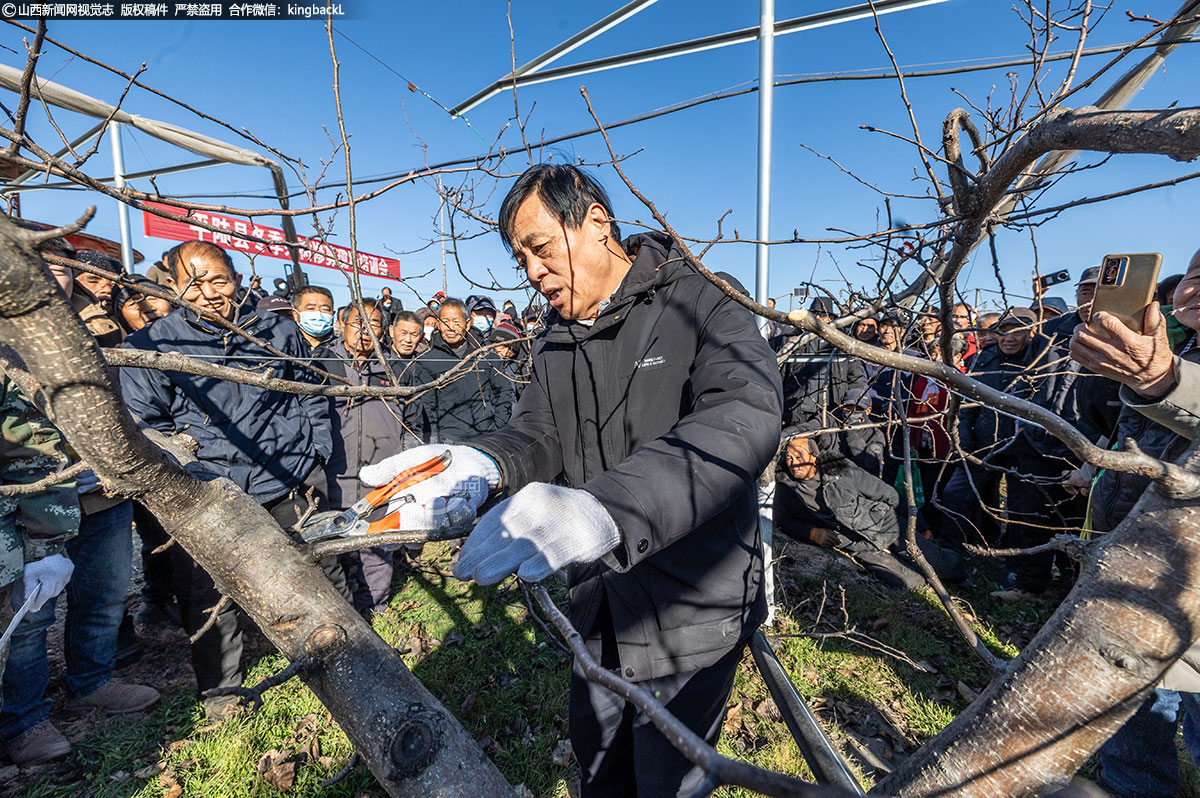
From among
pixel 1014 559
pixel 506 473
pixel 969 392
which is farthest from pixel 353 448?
pixel 1014 559

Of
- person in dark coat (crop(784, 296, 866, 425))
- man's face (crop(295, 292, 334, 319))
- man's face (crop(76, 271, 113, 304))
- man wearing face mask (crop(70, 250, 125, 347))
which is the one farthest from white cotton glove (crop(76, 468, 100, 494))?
person in dark coat (crop(784, 296, 866, 425))

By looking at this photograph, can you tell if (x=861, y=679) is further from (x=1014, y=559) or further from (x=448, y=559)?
(x=448, y=559)

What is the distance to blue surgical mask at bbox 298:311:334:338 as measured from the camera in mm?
4090

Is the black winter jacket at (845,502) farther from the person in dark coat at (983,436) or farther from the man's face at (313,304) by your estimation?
the man's face at (313,304)

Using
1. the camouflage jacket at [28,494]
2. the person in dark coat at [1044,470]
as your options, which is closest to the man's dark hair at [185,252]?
the camouflage jacket at [28,494]

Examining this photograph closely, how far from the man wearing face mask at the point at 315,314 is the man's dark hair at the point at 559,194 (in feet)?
9.76

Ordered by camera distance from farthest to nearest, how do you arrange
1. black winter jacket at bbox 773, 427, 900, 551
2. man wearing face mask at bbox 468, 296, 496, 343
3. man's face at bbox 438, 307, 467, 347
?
man wearing face mask at bbox 468, 296, 496, 343 → man's face at bbox 438, 307, 467, 347 → black winter jacket at bbox 773, 427, 900, 551

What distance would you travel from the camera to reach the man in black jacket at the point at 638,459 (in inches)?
45.8

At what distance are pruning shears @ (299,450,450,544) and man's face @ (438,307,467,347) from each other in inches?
142

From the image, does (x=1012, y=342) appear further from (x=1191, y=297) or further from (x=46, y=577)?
(x=46, y=577)

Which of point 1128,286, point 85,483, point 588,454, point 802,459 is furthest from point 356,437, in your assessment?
point 1128,286

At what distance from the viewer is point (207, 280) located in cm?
288

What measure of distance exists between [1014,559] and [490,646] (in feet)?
14.6

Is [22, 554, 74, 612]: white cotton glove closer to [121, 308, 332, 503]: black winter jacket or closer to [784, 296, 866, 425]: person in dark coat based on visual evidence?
[121, 308, 332, 503]: black winter jacket
